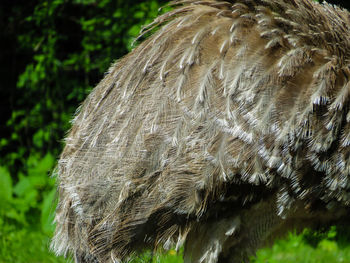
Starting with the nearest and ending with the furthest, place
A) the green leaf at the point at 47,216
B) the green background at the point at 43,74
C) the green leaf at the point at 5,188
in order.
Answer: the green leaf at the point at 47,216, the green leaf at the point at 5,188, the green background at the point at 43,74

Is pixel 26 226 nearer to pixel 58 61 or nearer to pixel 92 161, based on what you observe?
pixel 58 61

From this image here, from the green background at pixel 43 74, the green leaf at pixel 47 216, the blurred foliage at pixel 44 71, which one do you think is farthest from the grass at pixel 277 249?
the blurred foliage at pixel 44 71

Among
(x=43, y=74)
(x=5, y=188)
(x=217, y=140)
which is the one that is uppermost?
(x=217, y=140)

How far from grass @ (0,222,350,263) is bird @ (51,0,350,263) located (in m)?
1.23

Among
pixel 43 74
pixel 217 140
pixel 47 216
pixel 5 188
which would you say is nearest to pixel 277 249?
pixel 47 216

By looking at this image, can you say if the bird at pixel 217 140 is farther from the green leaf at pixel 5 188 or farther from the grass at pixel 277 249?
the green leaf at pixel 5 188

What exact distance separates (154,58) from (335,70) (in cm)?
78

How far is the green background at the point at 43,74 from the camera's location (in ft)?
17.0

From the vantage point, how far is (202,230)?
8.21ft

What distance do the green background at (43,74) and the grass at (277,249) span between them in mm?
349

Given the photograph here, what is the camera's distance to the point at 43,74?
5.67m

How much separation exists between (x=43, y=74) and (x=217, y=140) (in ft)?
Result: 12.2

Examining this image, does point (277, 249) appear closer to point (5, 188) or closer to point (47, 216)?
point (47, 216)

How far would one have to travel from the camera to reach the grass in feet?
12.7
